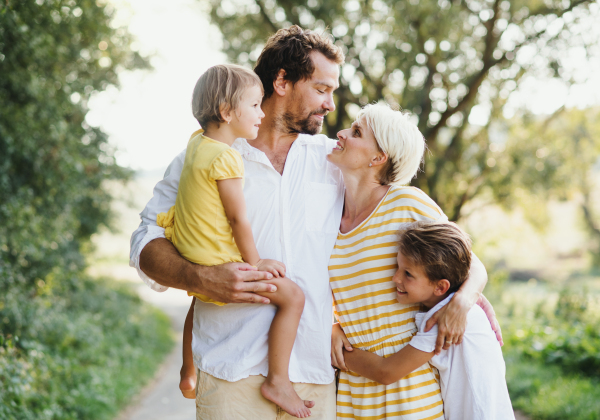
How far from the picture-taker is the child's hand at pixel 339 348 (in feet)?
6.91

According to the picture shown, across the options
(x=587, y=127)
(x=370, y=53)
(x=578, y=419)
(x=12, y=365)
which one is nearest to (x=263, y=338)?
(x=12, y=365)

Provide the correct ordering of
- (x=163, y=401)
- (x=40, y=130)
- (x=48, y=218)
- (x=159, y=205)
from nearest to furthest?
1. (x=159, y=205)
2. (x=40, y=130)
3. (x=48, y=218)
4. (x=163, y=401)

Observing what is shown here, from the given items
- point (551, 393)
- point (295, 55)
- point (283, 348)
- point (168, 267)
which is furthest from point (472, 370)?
point (551, 393)

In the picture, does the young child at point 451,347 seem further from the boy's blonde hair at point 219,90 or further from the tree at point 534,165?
the tree at point 534,165

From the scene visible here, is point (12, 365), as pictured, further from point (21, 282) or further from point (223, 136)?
point (223, 136)

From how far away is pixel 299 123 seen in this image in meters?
2.42

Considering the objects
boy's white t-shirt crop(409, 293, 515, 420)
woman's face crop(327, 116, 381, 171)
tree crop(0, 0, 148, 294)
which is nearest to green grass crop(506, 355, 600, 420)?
boy's white t-shirt crop(409, 293, 515, 420)

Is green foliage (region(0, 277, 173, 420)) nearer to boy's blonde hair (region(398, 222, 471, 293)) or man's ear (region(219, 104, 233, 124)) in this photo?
man's ear (region(219, 104, 233, 124))

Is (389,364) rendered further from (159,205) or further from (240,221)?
(159,205)

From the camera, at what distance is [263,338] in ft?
6.65

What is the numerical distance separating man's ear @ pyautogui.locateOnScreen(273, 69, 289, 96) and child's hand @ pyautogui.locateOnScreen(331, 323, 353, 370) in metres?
1.14

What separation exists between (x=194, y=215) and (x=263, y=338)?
0.54 metres

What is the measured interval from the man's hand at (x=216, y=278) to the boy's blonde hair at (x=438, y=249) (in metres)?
0.53

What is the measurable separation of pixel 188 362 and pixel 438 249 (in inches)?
48.8
